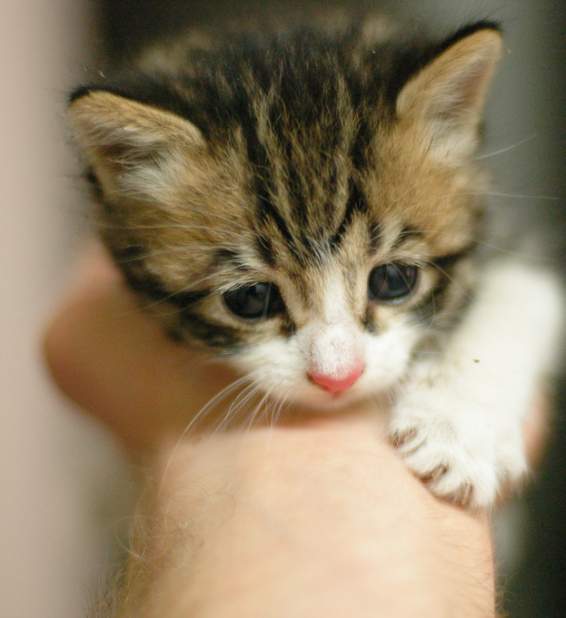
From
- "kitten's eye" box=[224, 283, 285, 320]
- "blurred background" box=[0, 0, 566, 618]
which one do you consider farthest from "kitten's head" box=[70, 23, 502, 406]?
"blurred background" box=[0, 0, 566, 618]

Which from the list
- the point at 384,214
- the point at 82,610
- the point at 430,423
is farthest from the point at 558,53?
the point at 82,610

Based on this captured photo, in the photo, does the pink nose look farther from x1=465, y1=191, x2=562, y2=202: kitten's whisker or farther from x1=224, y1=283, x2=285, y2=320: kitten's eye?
x1=465, y1=191, x2=562, y2=202: kitten's whisker

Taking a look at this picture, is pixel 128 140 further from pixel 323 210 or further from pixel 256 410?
pixel 256 410

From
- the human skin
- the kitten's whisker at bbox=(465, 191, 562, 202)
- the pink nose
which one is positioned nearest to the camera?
the human skin

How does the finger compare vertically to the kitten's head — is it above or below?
below

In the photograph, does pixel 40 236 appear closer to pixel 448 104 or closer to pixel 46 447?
pixel 46 447

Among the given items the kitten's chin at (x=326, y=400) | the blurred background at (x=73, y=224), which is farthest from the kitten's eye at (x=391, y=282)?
the blurred background at (x=73, y=224)
